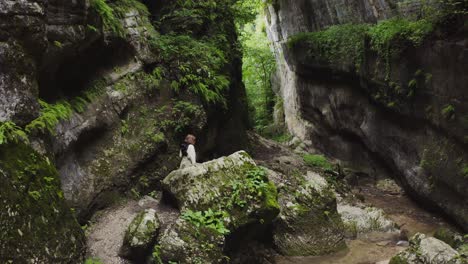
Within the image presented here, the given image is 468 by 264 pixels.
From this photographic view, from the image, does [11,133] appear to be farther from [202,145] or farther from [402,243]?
[402,243]

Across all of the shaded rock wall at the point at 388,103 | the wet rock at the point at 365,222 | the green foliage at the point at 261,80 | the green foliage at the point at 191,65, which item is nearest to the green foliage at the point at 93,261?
the green foliage at the point at 191,65

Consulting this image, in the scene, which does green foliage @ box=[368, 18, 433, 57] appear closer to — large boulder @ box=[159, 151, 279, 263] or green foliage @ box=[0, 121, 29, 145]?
large boulder @ box=[159, 151, 279, 263]

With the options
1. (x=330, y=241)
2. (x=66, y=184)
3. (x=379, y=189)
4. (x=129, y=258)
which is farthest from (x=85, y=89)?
(x=379, y=189)

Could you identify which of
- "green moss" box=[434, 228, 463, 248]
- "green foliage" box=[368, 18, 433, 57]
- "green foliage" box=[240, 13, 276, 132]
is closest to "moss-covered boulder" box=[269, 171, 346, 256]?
"green moss" box=[434, 228, 463, 248]

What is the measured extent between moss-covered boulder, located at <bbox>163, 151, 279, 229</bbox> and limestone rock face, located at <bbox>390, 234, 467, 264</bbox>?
3.05 m

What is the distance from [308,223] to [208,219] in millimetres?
3761

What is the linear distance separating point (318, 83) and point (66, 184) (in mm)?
17423

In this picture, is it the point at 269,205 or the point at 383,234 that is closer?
the point at 269,205

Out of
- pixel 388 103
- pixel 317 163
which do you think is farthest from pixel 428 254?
pixel 317 163

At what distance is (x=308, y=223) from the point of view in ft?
35.6

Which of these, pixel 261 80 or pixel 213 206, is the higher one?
pixel 261 80

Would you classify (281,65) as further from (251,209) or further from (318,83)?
(251,209)

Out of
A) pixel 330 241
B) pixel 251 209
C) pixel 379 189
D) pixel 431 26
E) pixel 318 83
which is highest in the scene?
pixel 431 26

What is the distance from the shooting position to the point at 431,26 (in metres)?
12.2
